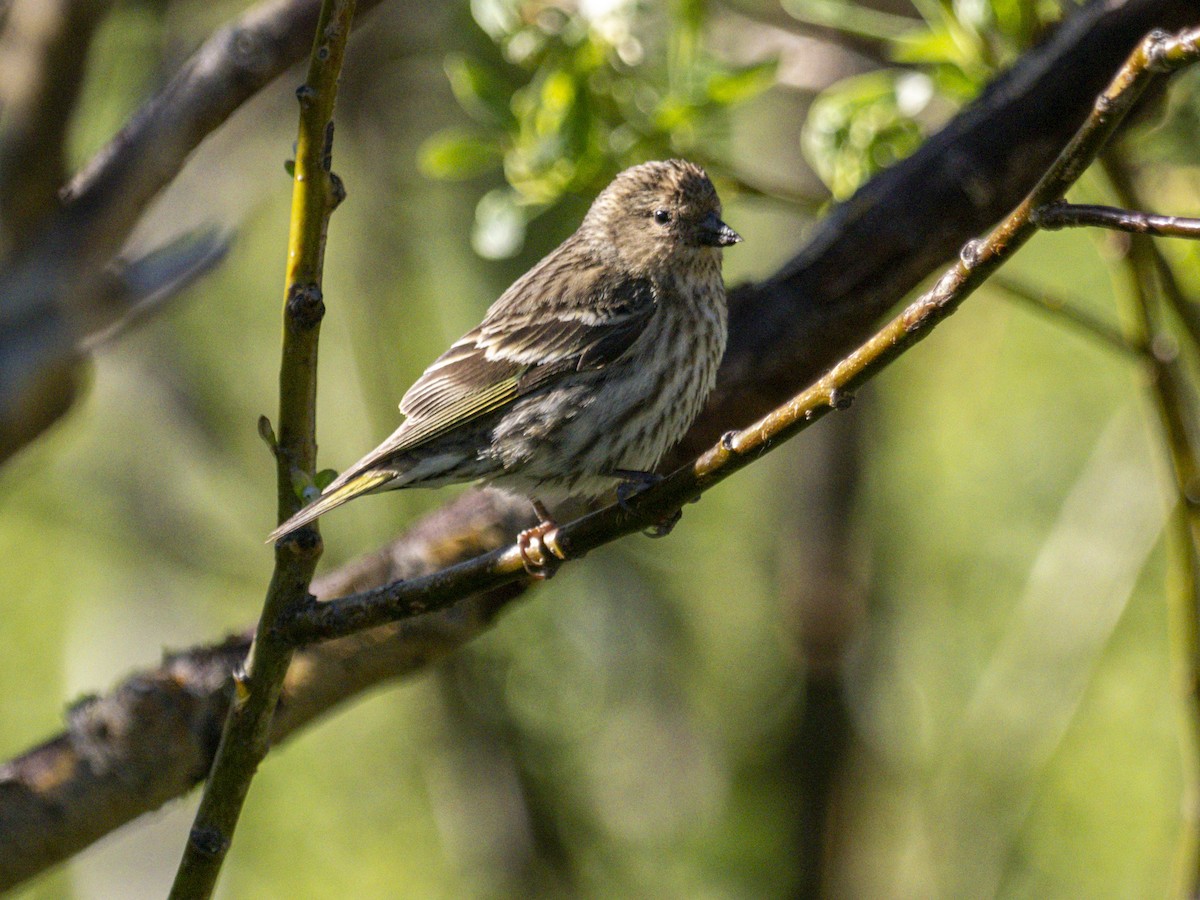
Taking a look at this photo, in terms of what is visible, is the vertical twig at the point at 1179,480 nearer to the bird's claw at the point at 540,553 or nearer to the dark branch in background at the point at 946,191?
the dark branch in background at the point at 946,191

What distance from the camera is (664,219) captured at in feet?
15.5

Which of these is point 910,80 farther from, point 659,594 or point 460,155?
point 659,594

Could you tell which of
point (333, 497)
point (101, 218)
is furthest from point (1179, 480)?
point (101, 218)

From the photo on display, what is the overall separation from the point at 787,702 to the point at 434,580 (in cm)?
483

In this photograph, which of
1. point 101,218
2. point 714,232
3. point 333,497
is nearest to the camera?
point 333,497

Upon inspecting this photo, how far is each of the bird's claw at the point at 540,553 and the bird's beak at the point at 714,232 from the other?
4.87 feet

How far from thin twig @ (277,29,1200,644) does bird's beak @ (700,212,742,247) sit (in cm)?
190

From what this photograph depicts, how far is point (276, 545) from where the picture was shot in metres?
2.84

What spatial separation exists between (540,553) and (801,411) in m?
0.97

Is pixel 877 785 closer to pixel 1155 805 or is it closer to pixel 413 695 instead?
pixel 1155 805

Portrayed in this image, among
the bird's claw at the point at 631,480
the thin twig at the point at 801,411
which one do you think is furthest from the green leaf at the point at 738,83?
the thin twig at the point at 801,411

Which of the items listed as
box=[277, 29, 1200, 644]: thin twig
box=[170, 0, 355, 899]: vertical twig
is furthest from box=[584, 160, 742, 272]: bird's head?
box=[170, 0, 355, 899]: vertical twig

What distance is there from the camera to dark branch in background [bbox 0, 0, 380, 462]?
3.81 m

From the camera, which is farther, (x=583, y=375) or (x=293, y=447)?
(x=583, y=375)
